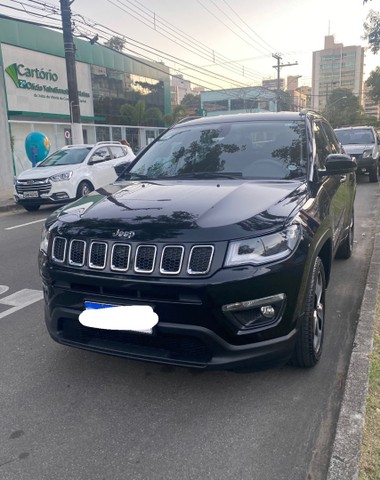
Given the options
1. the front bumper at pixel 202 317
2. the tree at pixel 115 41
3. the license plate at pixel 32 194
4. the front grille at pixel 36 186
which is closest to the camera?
the front bumper at pixel 202 317

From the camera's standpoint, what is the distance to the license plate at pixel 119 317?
257 centimetres

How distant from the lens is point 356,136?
15.1 meters

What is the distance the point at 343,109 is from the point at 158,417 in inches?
2978

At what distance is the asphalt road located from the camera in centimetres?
233

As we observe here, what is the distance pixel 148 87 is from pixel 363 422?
31457 mm

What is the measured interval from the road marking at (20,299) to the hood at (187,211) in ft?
5.81

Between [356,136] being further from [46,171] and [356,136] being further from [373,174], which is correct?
[46,171]

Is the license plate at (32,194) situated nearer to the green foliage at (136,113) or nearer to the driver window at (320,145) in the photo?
the driver window at (320,145)

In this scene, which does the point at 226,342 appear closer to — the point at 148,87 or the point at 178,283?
the point at 178,283

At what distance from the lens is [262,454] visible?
2398mm

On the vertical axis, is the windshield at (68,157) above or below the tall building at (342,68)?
below

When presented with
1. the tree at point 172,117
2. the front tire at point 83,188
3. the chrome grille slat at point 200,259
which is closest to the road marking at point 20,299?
the chrome grille slat at point 200,259

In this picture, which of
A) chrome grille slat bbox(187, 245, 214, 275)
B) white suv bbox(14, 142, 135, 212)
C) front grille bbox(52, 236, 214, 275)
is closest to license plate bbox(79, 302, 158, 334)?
front grille bbox(52, 236, 214, 275)

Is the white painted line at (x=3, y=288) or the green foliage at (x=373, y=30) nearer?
the white painted line at (x=3, y=288)
